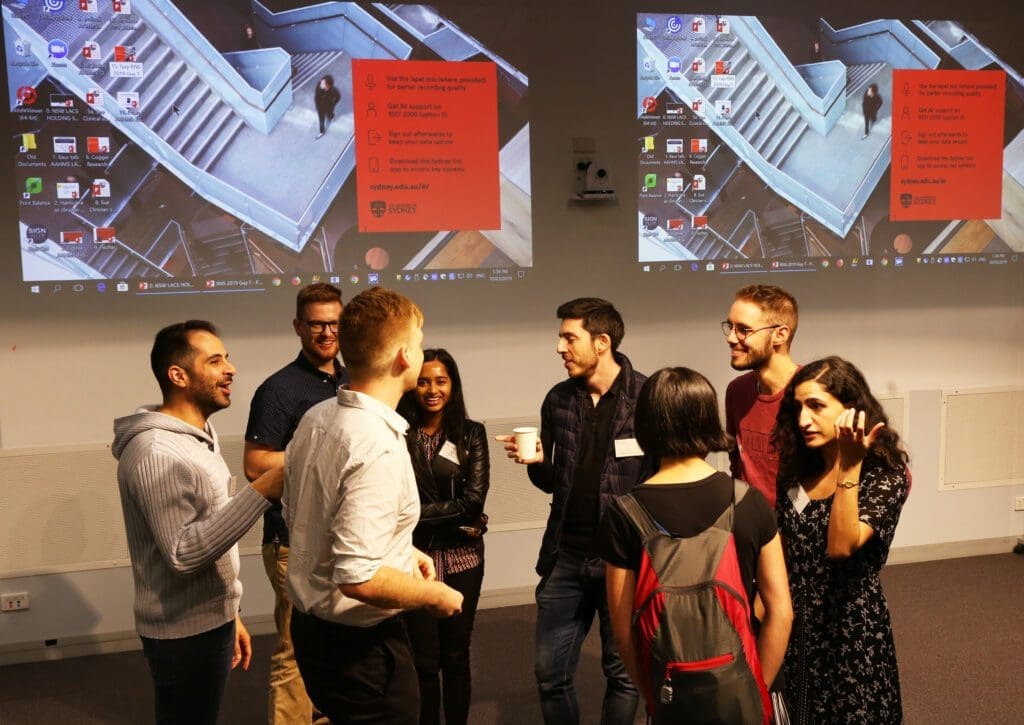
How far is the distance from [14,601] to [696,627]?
3557 millimetres

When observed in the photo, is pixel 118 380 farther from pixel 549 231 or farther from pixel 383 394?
pixel 383 394

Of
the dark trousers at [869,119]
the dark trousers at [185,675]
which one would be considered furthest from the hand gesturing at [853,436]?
the dark trousers at [869,119]

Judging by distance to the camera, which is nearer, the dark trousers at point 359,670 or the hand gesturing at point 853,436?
the dark trousers at point 359,670

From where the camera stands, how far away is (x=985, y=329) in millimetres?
5500

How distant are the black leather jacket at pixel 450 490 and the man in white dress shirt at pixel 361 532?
Result: 0.98m

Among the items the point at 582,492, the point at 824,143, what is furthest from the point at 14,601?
the point at 824,143

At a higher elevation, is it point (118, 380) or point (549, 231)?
point (549, 231)

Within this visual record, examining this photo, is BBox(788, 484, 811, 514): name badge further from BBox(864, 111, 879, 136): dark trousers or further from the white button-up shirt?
BBox(864, 111, 879, 136): dark trousers

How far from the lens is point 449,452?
3201mm

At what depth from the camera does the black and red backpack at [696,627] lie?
6.47 ft

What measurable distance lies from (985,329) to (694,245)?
6.15 ft

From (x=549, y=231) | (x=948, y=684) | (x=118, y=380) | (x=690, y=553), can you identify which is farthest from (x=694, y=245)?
(x=690, y=553)

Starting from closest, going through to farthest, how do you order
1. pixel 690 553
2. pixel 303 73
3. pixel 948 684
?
pixel 690 553 < pixel 948 684 < pixel 303 73
